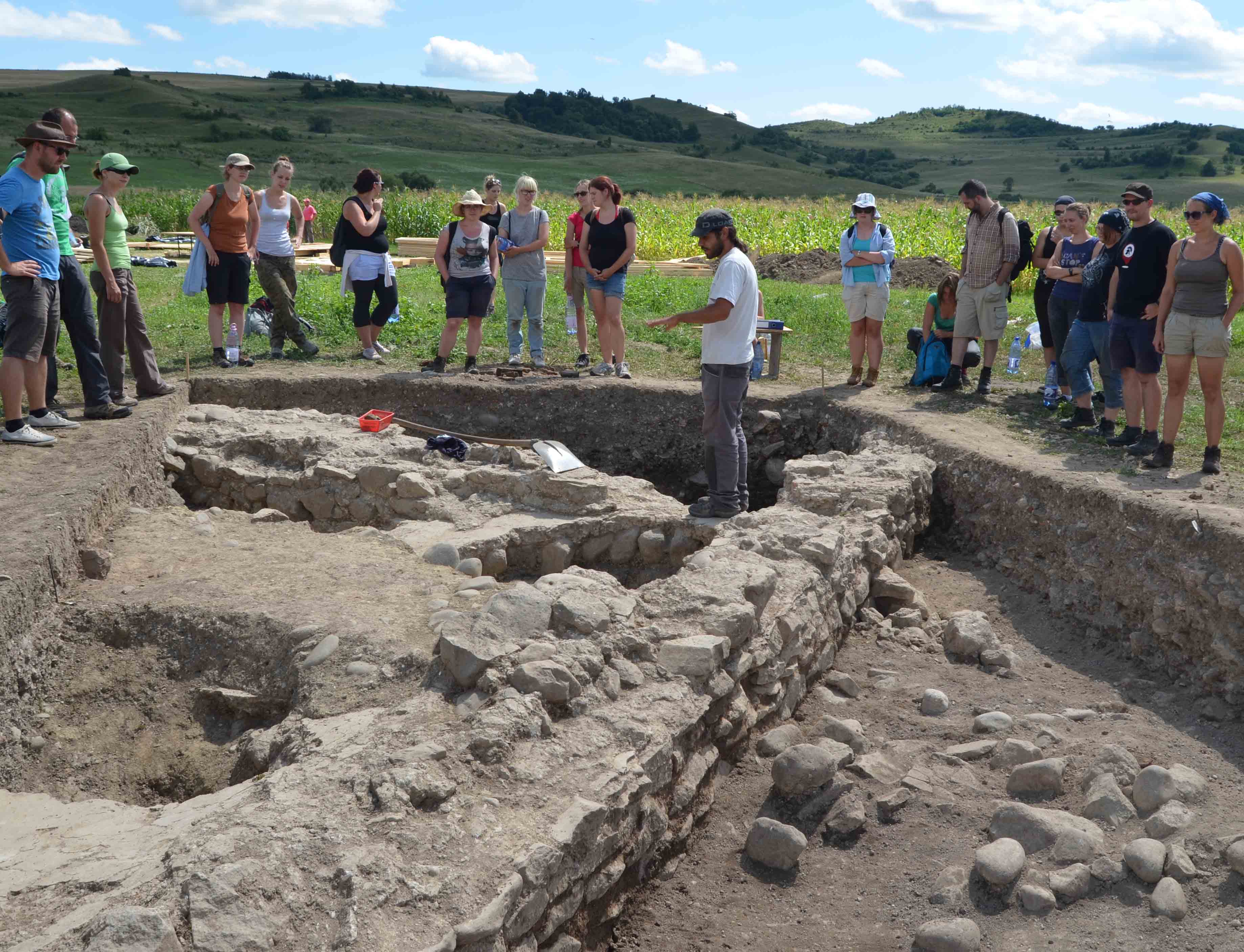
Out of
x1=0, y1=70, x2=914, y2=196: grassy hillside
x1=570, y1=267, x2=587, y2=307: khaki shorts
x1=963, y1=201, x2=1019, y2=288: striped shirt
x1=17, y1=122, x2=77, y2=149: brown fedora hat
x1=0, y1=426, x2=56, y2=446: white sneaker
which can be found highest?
x1=0, y1=70, x2=914, y2=196: grassy hillside

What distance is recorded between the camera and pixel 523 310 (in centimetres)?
1042

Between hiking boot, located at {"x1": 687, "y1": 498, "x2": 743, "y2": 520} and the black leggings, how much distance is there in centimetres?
439

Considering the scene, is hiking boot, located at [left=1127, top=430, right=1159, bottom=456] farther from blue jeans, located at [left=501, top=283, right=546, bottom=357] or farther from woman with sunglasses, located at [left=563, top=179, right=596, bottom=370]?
blue jeans, located at [left=501, top=283, right=546, bottom=357]

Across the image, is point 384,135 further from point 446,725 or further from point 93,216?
point 446,725

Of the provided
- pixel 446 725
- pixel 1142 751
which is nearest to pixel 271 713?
pixel 446 725

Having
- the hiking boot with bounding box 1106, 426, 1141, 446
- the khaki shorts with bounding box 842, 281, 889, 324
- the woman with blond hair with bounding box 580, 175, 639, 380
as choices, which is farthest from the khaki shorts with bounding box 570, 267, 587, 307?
the hiking boot with bounding box 1106, 426, 1141, 446

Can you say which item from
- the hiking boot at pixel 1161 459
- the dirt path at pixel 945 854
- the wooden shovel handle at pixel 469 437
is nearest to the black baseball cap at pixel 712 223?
the wooden shovel handle at pixel 469 437

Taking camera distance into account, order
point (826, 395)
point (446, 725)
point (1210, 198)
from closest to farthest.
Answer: point (446, 725)
point (1210, 198)
point (826, 395)

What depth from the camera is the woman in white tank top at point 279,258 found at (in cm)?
1000

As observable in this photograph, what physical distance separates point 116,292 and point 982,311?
7.10m

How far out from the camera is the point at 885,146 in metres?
99.9

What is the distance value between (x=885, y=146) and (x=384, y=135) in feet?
169

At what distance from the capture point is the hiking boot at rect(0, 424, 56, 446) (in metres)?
7.09

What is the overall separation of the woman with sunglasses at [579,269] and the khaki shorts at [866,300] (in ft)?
7.99
